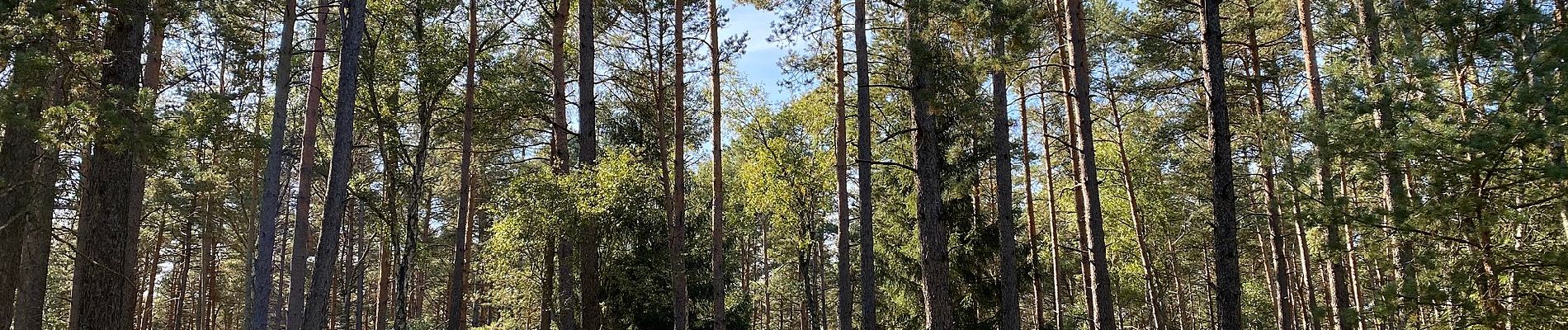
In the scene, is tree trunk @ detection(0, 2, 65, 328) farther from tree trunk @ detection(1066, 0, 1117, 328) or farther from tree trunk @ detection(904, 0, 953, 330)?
tree trunk @ detection(1066, 0, 1117, 328)

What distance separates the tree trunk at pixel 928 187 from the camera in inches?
494

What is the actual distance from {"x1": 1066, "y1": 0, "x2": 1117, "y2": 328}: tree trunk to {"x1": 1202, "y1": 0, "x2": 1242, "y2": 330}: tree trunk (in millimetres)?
1465

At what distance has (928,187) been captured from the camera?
12.9 m

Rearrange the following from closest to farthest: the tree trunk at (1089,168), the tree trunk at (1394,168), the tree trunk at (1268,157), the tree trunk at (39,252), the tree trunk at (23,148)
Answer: the tree trunk at (1394,168) < the tree trunk at (23,148) < the tree trunk at (1089,168) < the tree trunk at (39,252) < the tree trunk at (1268,157)

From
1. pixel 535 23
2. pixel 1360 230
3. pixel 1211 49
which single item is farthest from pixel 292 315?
pixel 1360 230

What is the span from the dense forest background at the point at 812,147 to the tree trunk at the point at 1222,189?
5 centimetres

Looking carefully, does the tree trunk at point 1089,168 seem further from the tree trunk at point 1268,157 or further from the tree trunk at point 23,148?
the tree trunk at point 23,148

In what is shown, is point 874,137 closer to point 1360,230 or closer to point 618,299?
point 618,299

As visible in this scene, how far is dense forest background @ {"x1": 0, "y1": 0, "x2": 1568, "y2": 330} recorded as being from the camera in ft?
29.0

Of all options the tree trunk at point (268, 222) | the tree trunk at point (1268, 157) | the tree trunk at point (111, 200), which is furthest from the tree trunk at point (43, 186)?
the tree trunk at point (1268, 157)

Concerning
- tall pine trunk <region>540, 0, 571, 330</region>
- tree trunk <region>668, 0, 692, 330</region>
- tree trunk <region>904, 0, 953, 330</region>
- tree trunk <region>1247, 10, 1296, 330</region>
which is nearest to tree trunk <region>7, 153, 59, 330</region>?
tall pine trunk <region>540, 0, 571, 330</region>

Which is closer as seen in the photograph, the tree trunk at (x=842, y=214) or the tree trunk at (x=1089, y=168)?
the tree trunk at (x=1089, y=168)

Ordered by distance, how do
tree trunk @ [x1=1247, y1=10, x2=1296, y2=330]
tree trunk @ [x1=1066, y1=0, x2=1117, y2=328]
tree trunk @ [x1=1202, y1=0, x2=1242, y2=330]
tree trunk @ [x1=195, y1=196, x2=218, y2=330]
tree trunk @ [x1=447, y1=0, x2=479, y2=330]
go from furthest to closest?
tree trunk @ [x1=195, y1=196, x2=218, y2=330] < tree trunk @ [x1=447, y1=0, x2=479, y2=330] < tree trunk @ [x1=1247, y1=10, x2=1296, y2=330] < tree trunk @ [x1=1066, y1=0, x2=1117, y2=328] < tree trunk @ [x1=1202, y1=0, x2=1242, y2=330]

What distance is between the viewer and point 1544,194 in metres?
8.70
